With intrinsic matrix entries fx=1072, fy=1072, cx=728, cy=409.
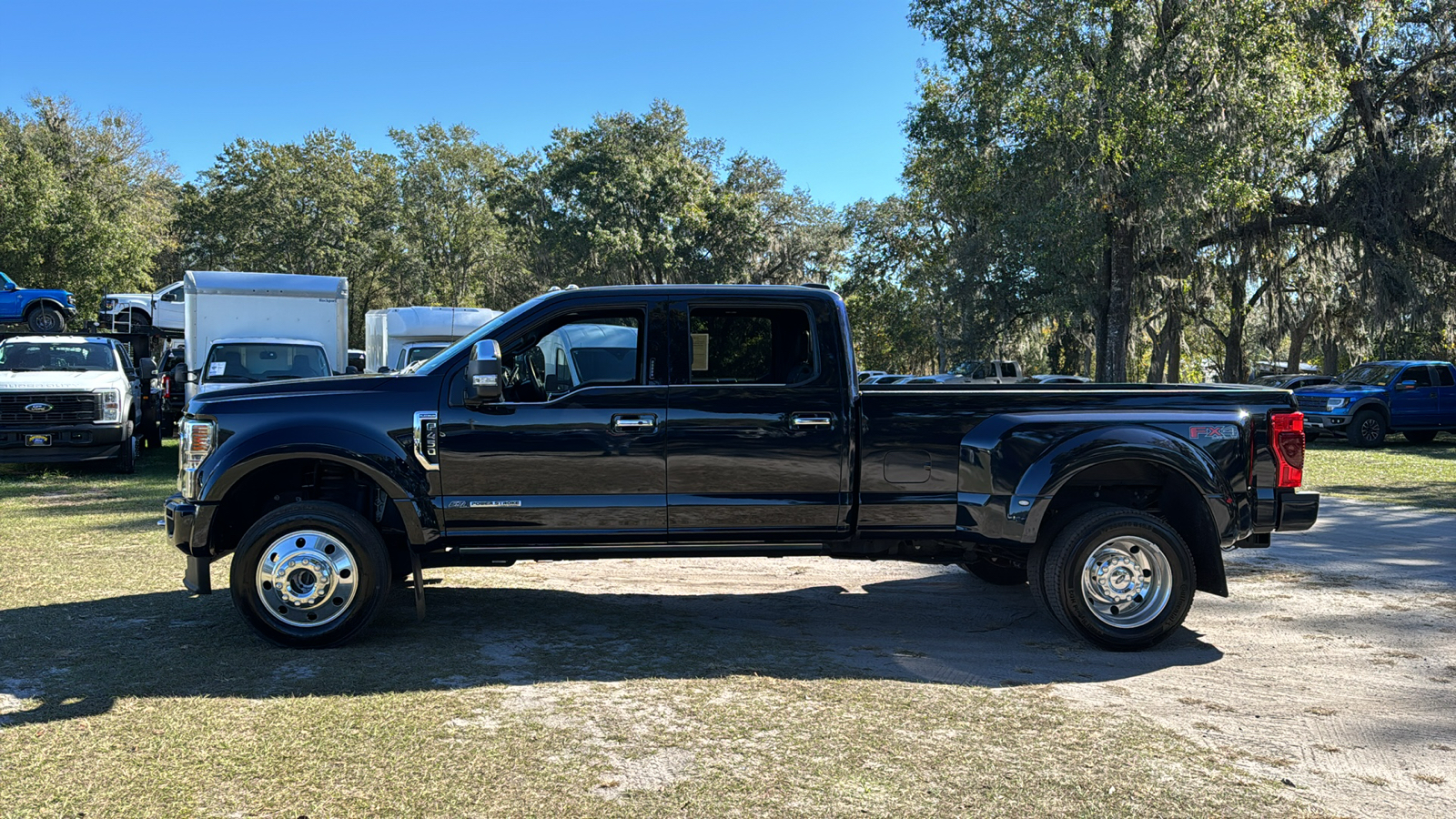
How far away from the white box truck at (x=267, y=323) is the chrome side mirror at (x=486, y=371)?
35.4 feet

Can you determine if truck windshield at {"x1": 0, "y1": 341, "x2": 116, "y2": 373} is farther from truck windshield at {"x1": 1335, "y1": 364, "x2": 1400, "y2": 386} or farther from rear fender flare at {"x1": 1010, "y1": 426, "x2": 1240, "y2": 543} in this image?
truck windshield at {"x1": 1335, "y1": 364, "x2": 1400, "y2": 386}

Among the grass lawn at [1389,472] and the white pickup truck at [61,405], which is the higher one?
the white pickup truck at [61,405]

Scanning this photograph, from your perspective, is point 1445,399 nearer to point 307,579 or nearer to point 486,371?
point 486,371

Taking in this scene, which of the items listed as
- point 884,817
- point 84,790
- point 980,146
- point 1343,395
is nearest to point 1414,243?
point 1343,395

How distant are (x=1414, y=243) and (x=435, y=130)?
4079 centimetres

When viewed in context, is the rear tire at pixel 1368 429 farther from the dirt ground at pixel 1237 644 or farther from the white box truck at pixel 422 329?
the white box truck at pixel 422 329

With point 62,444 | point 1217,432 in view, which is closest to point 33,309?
point 62,444

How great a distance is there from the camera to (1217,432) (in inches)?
233

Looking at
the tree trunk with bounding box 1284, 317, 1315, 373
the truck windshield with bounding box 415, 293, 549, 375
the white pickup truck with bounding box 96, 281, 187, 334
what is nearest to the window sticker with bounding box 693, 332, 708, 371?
the truck windshield with bounding box 415, 293, 549, 375

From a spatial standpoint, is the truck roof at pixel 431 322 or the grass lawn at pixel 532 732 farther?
the truck roof at pixel 431 322

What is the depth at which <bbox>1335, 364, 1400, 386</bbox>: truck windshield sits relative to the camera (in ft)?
75.6

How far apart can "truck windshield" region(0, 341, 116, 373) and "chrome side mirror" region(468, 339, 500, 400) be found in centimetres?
1239

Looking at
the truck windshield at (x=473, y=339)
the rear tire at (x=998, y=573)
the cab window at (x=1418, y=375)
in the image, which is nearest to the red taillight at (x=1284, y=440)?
the rear tire at (x=998, y=573)

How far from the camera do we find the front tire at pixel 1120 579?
19.2ft
